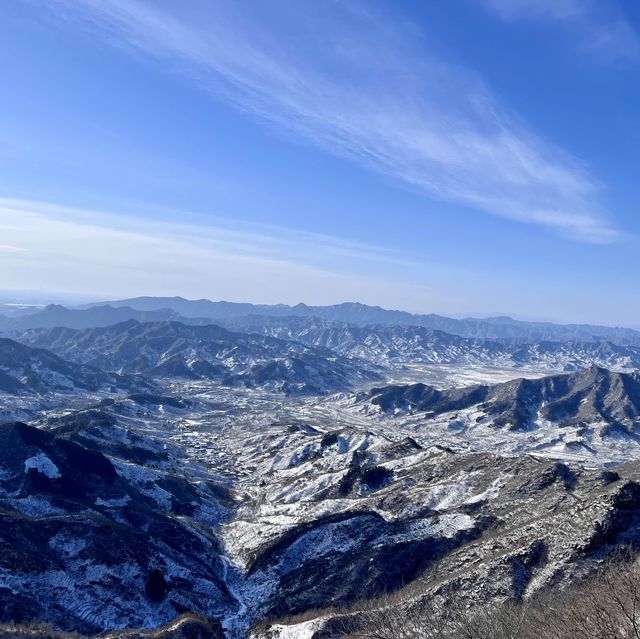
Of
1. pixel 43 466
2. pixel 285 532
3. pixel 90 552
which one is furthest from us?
pixel 43 466

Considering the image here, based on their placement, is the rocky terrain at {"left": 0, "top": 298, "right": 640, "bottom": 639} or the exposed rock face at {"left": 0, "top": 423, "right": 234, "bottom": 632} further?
the exposed rock face at {"left": 0, "top": 423, "right": 234, "bottom": 632}

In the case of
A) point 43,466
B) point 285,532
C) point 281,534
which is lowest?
point 281,534

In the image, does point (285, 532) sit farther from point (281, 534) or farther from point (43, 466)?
point (43, 466)

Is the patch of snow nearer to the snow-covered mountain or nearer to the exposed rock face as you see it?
the exposed rock face

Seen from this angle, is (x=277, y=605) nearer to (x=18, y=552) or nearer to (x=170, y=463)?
(x=18, y=552)

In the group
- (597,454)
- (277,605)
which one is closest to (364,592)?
(277,605)

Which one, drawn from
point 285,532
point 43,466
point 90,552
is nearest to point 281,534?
point 285,532

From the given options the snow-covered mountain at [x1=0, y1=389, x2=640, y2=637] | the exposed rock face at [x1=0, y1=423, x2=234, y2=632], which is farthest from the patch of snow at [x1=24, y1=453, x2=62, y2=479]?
the snow-covered mountain at [x1=0, y1=389, x2=640, y2=637]

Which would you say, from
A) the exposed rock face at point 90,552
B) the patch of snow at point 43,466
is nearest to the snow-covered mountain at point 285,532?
the exposed rock face at point 90,552

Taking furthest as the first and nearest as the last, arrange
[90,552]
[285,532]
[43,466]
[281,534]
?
1. [43,466]
2. [285,532]
3. [281,534]
4. [90,552]

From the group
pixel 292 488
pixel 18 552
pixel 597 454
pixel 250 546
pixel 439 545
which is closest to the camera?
pixel 18 552

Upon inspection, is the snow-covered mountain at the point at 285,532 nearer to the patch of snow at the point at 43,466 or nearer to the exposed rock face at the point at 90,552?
the exposed rock face at the point at 90,552
